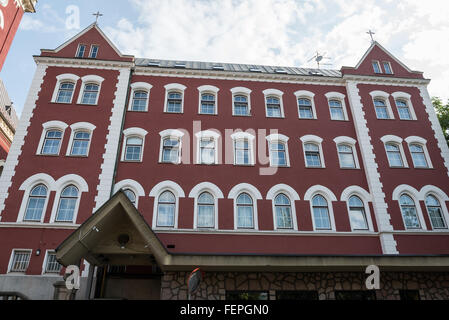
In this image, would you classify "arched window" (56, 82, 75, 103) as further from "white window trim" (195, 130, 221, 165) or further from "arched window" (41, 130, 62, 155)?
"white window trim" (195, 130, 221, 165)

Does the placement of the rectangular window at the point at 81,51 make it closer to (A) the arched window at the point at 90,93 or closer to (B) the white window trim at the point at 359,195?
(A) the arched window at the point at 90,93

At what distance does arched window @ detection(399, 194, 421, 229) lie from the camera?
17561 mm

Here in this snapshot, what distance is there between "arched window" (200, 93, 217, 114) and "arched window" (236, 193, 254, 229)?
5.95 meters

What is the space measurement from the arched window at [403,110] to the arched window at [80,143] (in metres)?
19.7

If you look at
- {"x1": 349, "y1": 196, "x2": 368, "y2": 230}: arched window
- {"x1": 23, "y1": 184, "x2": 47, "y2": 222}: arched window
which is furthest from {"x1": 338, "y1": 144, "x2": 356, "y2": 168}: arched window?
{"x1": 23, "y1": 184, "x2": 47, "y2": 222}: arched window

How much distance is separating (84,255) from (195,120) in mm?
10306

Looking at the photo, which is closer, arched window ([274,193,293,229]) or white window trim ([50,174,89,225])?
white window trim ([50,174,89,225])

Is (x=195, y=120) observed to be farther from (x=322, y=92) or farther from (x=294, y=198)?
(x=322, y=92)

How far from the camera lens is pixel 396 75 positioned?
2252 centimetres


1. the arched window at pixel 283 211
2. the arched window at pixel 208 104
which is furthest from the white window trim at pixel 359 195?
the arched window at pixel 208 104

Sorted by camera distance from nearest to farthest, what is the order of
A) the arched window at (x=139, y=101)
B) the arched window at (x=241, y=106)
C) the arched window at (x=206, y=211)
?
1. the arched window at (x=206, y=211)
2. the arched window at (x=139, y=101)
3. the arched window at (x=241, y=106)

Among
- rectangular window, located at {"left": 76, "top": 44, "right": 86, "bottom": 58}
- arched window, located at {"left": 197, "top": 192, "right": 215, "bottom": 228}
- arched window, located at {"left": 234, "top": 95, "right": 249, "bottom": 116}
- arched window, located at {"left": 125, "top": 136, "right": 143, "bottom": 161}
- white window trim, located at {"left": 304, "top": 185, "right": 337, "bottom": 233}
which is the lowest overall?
arched window, located at {"left": 197, "top": 192, "right": 215, "bottom": 228}

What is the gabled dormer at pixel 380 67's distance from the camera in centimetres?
2238

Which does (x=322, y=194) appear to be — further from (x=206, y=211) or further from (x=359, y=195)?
(x=206, y=211)
